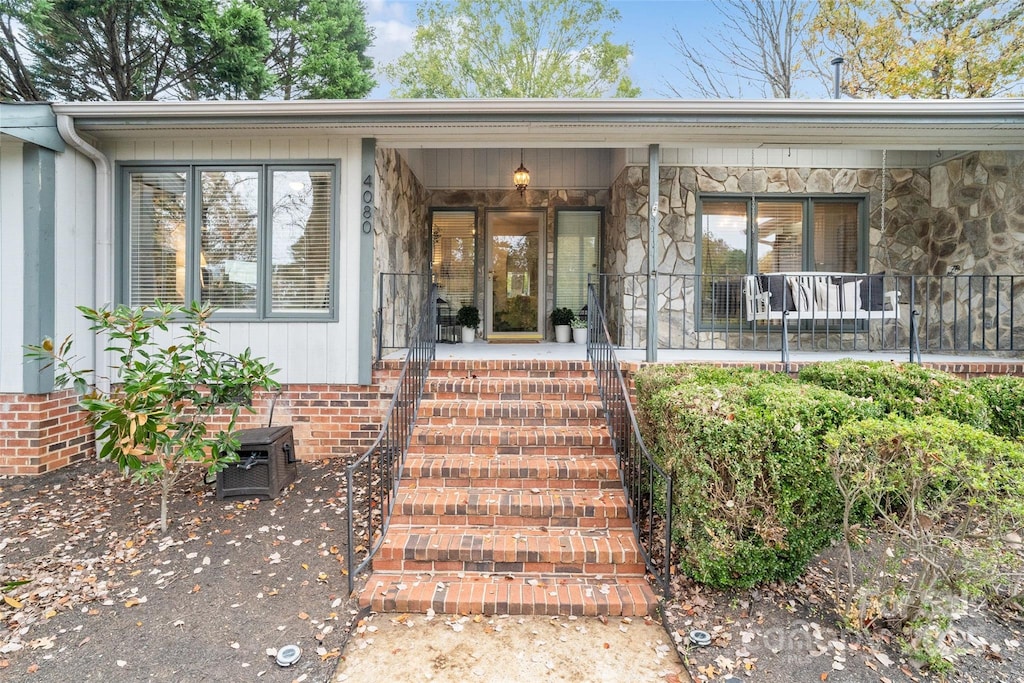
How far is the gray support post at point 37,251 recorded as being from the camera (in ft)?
13.0

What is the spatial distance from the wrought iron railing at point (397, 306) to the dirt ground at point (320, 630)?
2071 mm

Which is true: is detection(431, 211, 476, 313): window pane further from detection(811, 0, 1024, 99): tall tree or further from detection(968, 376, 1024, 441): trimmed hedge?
detection(811, 0, 1024, 99): tall tree

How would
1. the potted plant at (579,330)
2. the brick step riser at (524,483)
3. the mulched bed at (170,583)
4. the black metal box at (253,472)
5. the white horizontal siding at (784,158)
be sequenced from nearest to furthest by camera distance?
the mulched bed at (170,583), the brick step riser at (524,483), the black metal box at (253,472), the white horizontal siding at (784,158), the potted plant at (579,330)

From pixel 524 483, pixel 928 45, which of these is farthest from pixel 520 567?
pixel 928 45

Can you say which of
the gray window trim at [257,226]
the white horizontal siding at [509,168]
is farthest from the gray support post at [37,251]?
the white horizontal siding at [509,168]

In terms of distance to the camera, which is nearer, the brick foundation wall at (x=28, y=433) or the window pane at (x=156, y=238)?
the brick foundation wall at (x=28, y=433)

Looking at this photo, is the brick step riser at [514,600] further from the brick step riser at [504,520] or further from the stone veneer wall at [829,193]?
the stone veneer wall at [829,193]

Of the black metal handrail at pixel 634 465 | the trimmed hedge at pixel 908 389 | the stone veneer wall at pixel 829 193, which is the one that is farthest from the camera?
the stone veneer wall at pixel 829 193

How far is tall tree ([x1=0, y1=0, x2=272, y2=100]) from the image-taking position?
8906 mm

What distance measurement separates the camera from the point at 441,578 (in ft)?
9.09

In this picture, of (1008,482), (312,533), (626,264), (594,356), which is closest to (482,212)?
(626,264)

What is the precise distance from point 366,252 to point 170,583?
2.83m

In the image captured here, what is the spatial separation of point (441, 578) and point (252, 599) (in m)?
1.01

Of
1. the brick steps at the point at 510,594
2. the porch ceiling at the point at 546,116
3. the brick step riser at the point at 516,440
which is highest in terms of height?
the porch ceiling at the point at 546,116
